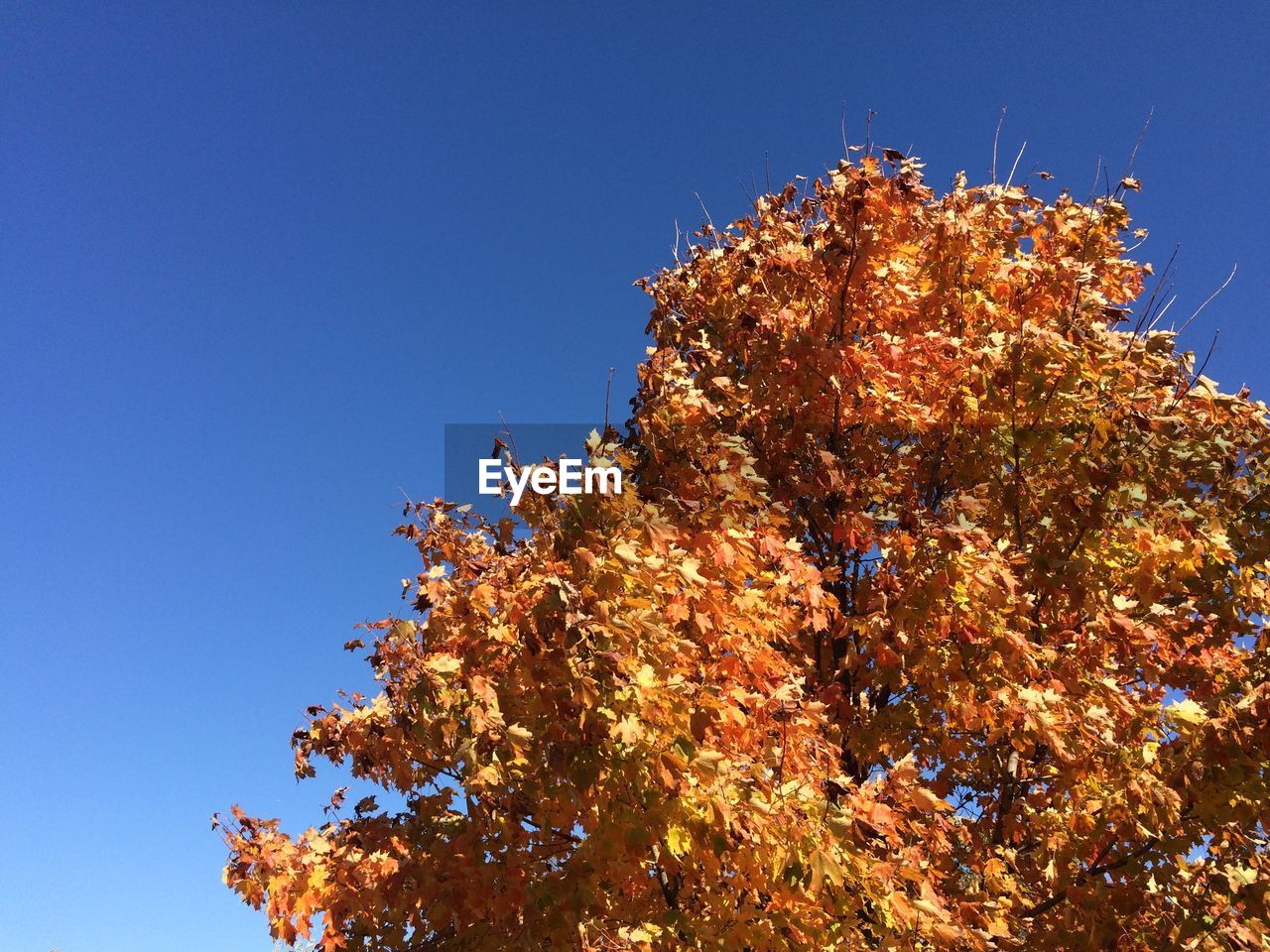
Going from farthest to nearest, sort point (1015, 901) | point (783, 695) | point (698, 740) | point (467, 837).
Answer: point (1015, 901) → point (467, 837) → point (783, 695) → point (698, 740)

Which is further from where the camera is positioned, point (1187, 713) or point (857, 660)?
point (857, 660)

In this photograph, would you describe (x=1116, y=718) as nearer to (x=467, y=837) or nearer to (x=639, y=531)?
(x=639, y=531)

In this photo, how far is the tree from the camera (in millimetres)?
4574

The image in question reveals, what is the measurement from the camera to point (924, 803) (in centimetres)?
569

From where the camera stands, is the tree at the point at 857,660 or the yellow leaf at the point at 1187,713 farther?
the yellow leaf at the point at 1187,713

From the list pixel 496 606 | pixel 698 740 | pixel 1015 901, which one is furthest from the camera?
pixel 1015 901

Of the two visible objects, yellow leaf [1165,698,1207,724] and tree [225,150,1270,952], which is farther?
yellow leaf [1165,698,1207,724]

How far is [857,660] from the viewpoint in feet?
21.9

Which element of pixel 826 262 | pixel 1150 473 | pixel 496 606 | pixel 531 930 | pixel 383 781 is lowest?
pixel 531 930

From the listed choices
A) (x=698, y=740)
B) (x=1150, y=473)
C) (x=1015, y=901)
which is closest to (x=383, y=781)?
(x=698, y=740)

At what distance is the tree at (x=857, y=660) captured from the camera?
15.0ft

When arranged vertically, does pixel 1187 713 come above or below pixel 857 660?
below

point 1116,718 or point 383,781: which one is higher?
point 383,781

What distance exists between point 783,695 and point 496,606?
2024mm
